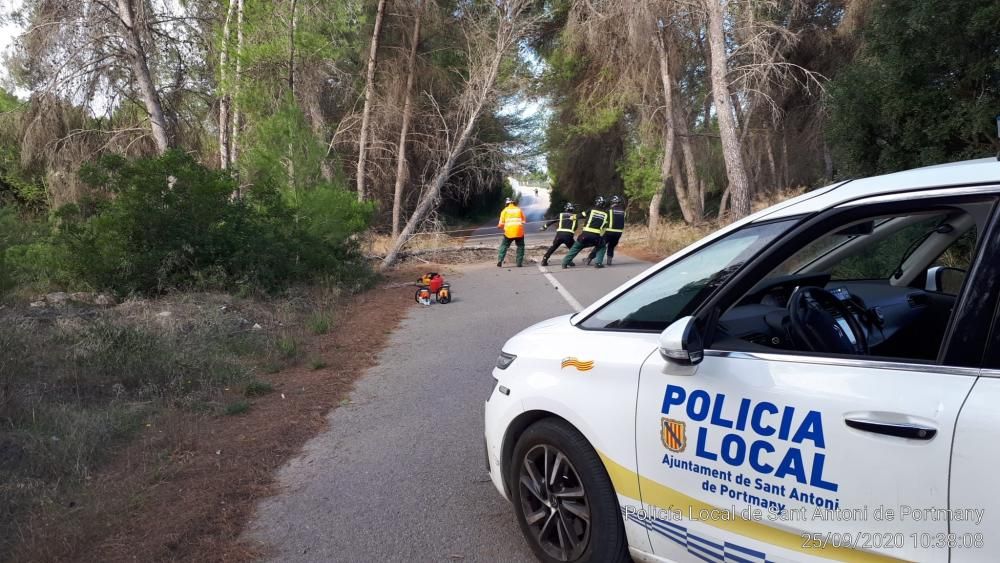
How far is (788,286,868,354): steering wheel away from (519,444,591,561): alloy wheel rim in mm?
1148

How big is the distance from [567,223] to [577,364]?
570 inches

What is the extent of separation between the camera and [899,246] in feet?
13.1

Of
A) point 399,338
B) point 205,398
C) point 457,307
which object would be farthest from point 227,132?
point 205,398

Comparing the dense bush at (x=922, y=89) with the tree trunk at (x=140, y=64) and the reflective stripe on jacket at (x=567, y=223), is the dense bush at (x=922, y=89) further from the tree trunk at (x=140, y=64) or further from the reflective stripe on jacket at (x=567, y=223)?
the tree trunk at (x=140, y=64)

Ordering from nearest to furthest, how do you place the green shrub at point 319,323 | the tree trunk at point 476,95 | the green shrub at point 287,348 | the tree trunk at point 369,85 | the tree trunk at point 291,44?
1. the green shrub at point 287,348
2. the green shrub at point 319,323
3. the tree trunk at point 291,44
4. the tree trunk at point 476,95
5. the tree trunk at point 369,85

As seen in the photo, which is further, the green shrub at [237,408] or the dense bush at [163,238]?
the dense bush at [163,238]

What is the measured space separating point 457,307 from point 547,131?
22037mm

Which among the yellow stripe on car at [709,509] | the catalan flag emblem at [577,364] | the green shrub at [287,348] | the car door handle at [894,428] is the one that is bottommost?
the green shrub at [287,348]

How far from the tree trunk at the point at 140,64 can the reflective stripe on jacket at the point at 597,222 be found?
10.1 metres

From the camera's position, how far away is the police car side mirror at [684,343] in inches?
100

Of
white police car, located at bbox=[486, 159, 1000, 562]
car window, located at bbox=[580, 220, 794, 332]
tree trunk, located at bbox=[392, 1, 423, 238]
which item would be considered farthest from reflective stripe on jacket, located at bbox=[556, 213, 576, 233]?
car window, located at bbox=[580, 220, 794, 332]

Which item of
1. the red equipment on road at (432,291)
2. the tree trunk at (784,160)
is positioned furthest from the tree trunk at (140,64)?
the tree trunk at (784,160)

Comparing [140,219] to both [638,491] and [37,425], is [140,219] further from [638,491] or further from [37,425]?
[638,491]

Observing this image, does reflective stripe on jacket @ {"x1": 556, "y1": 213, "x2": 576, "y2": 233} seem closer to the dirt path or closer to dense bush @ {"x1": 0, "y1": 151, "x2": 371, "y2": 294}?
dense bush @ {"x1": 0, "y1": 151, "x2": 371, "y2": 294}
